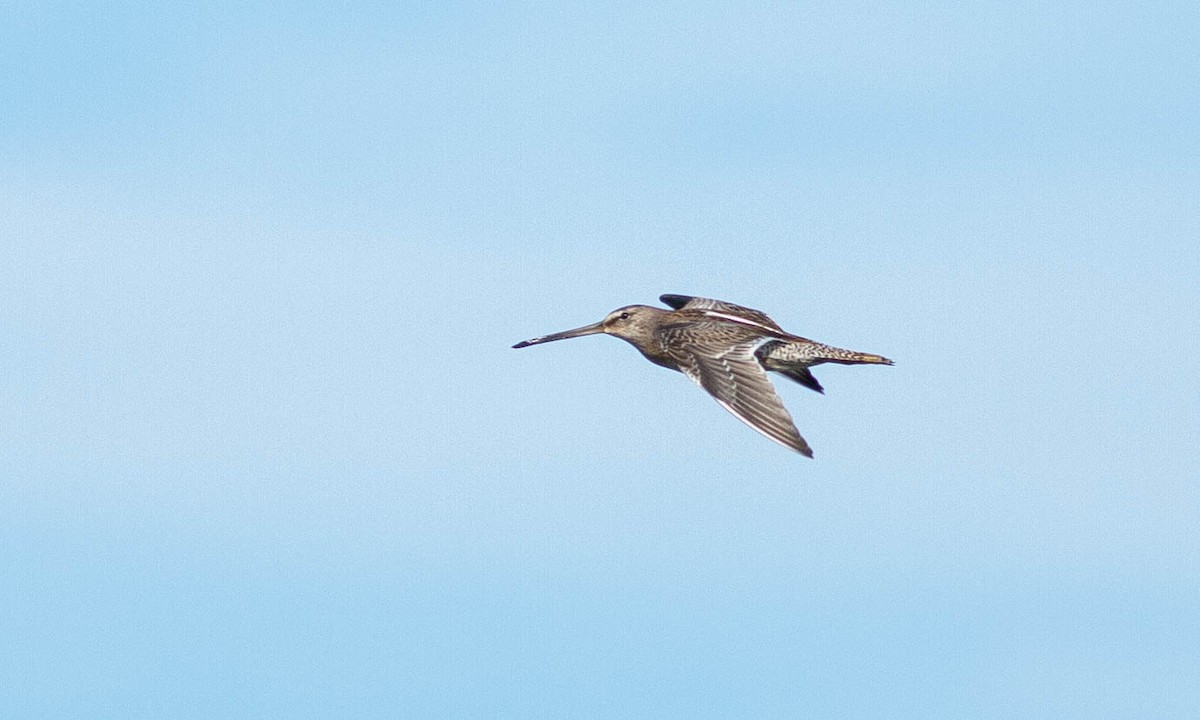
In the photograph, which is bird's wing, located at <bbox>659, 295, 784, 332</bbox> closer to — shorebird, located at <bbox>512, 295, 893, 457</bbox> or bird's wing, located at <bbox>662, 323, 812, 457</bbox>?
shorebird, located at <bbox>512, 295, 893, 457</bbox>

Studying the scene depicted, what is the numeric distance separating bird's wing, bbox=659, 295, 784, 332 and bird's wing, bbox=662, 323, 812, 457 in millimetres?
2231

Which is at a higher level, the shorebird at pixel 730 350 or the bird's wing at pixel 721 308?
the bird's wing at pixel 721 308

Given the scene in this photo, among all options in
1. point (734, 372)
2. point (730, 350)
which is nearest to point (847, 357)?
point (730, 350)

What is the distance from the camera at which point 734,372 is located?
1057 inches

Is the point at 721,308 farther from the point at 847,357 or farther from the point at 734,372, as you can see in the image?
the point at 734,372

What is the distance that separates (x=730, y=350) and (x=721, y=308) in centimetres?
474

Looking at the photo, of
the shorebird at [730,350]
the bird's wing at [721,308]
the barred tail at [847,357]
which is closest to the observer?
the shorebird at [730,350]

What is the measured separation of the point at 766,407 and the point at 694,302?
24.5ft

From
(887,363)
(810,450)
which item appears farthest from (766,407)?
(887,363)

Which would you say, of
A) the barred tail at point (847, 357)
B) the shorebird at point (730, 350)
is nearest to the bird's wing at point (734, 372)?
the shorebird at point (730, 350)

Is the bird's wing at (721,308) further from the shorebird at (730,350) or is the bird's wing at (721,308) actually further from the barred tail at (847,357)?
the barred tail at (847,357)

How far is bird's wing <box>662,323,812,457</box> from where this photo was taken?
82.3 ft

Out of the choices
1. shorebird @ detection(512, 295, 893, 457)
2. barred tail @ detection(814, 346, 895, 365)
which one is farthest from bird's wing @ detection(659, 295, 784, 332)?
barred tail @ detection(814, 346, 895, 365)

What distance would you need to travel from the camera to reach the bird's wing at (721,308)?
31.7 m
